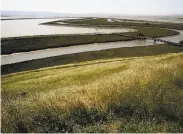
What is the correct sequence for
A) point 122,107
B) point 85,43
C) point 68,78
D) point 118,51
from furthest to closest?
1. point 85,43
2. point 118,51
3. point 68,78
4. point 122,107

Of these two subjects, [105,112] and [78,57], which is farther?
[78,57]

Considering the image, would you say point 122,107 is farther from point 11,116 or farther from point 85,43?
point 85,43

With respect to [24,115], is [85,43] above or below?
below

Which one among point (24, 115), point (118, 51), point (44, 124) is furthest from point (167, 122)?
point (118, 51)

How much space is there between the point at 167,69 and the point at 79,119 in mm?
6798

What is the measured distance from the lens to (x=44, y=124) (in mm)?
8391

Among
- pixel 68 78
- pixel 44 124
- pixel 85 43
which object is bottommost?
pixel 85 43

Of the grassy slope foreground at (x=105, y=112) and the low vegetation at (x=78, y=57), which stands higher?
the grassy slope foreground at (x=105, y=112)

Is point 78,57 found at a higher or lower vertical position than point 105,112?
lower

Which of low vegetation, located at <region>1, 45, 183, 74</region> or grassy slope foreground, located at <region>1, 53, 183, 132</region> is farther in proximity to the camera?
low vegetation, located at <region>1, 45, 183, 74</region>

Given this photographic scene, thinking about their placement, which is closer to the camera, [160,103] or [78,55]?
[160,103]

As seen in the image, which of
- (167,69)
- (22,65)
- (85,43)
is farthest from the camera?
(85,43)

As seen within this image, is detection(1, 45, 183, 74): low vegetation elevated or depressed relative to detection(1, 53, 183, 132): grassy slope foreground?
depressed

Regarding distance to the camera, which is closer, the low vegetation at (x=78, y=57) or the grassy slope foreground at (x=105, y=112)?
the grassy slope foreground at (x=105, y=112)
